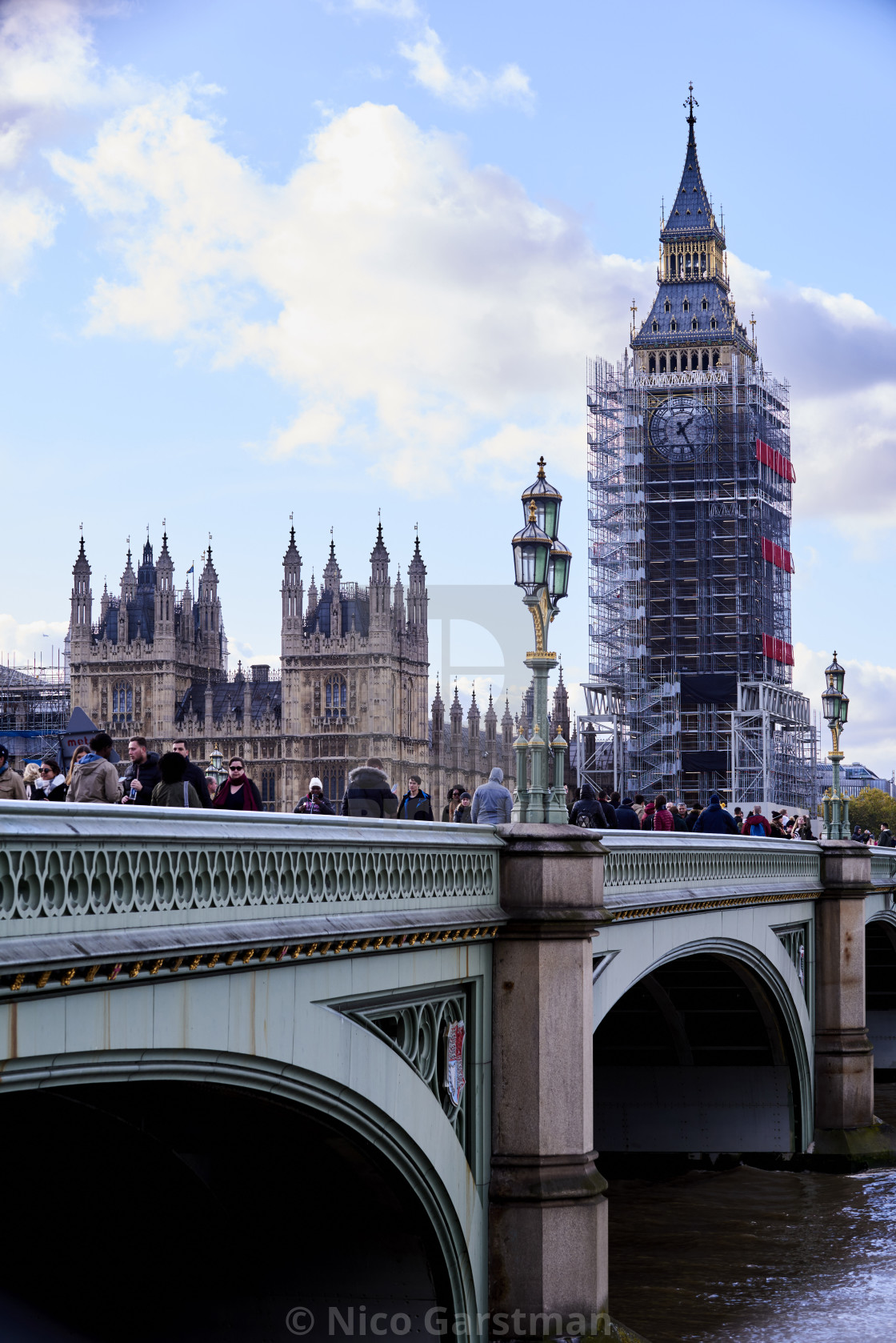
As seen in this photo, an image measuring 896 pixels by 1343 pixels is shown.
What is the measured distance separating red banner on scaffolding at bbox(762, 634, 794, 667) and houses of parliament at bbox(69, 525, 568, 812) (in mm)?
11203

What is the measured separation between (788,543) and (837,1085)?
192ft

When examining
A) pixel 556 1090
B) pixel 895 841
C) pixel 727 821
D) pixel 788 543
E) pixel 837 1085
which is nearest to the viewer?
pixel 556 1090

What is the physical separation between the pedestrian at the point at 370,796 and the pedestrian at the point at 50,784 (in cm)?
197

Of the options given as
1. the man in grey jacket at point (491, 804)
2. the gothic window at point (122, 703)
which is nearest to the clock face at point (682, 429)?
the gothic window at point (122, 703)

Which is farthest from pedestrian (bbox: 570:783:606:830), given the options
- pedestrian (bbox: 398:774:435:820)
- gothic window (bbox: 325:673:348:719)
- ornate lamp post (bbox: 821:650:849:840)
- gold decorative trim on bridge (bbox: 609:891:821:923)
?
gothic window (bbox: 325:673:348:719)

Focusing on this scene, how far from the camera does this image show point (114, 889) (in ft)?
20.1

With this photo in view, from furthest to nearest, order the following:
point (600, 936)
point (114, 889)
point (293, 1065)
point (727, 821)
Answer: point (727, 821), point (600, 936), point (293, 1065), point (114, 889)

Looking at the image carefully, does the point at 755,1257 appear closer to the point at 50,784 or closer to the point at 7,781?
the point at 50,784

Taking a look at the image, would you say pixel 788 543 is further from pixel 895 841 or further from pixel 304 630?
pixel 895 841

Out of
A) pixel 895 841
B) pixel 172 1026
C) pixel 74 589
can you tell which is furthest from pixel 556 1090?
pixel 74 589

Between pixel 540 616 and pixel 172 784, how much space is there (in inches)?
118

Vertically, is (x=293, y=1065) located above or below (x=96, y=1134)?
above

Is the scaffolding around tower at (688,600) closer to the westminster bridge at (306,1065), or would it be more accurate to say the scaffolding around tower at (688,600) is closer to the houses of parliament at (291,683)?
the houses of parliament at (291,683)

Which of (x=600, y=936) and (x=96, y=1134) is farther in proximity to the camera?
(x=600, y=936)
